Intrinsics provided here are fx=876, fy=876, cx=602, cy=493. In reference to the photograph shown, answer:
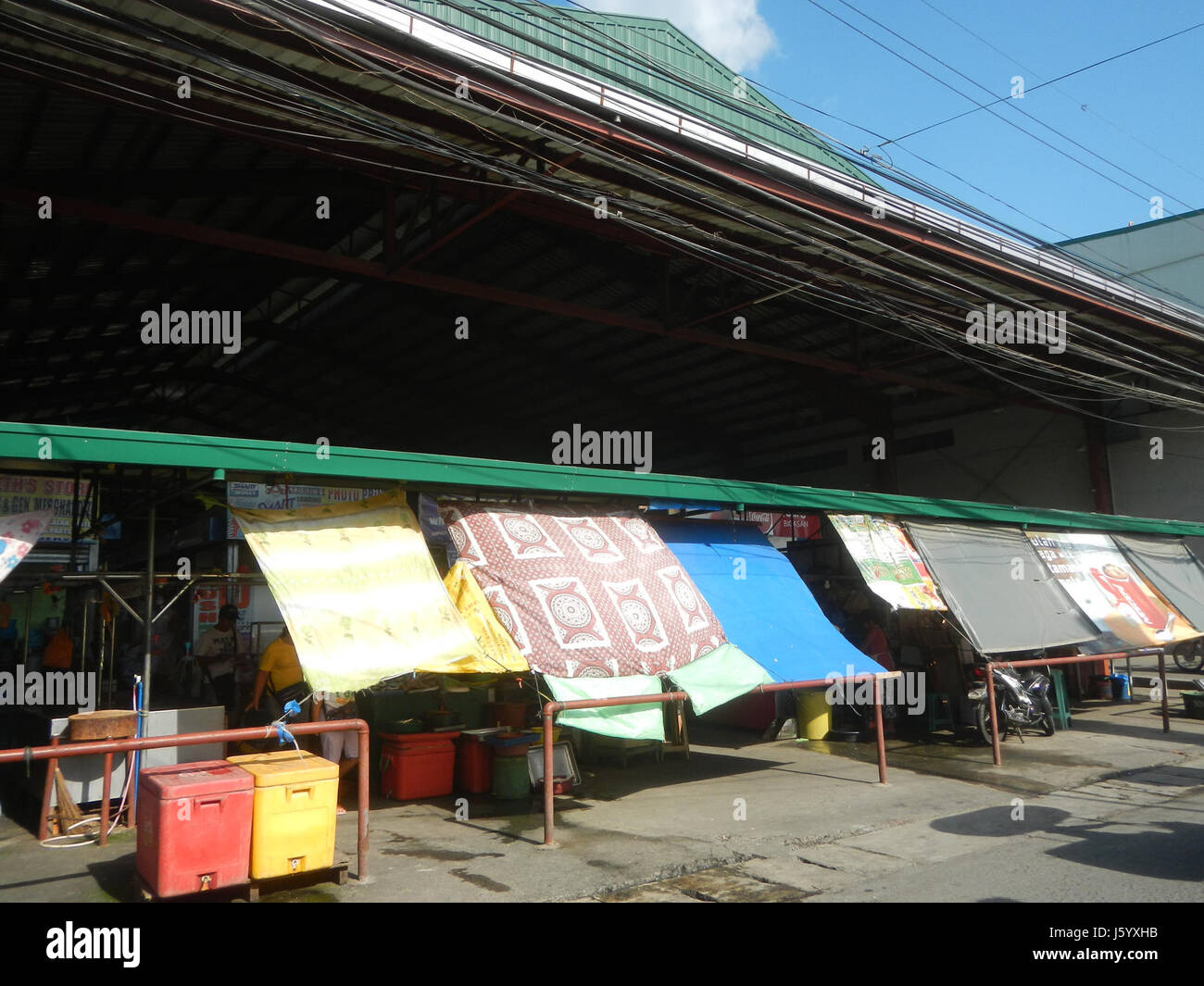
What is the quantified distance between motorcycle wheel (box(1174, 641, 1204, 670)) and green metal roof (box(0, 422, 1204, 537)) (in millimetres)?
10500

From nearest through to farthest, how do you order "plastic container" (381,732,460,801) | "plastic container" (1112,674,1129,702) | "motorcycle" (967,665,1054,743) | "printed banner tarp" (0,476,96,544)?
"printed banner tarp" (0,476,96,544), "plastic container" (381,732,460,801), "motorcycle" (967,665,1054,743), "plastic container" (1112,674,1129,702)

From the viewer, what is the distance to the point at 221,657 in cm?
1297

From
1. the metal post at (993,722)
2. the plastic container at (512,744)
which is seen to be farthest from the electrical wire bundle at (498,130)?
the plastic container at (512,744)

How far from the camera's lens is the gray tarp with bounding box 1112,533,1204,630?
1585 cm

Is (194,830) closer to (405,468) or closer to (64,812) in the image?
(64,812)

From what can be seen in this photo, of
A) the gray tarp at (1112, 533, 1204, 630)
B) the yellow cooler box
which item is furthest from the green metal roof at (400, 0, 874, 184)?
the yellow cooler box

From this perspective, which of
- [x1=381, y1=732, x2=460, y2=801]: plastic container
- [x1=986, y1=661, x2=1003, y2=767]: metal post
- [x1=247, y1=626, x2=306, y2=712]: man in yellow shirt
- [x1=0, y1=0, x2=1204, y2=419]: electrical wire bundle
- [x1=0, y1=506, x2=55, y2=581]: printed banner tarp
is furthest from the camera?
[x1=986, y1=661, x2=1003, y2=767]: metal post

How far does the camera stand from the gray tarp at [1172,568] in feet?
52.0

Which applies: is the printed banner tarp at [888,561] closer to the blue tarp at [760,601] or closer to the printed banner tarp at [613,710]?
the blue tarp at [760,601]

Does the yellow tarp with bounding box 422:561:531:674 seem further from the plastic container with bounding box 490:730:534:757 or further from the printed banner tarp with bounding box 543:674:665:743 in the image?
the plastic container with bounding box 490:730:534:757

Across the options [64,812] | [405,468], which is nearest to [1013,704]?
[405,468]

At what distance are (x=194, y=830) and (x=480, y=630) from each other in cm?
318

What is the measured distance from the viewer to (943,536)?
13.4 metres
